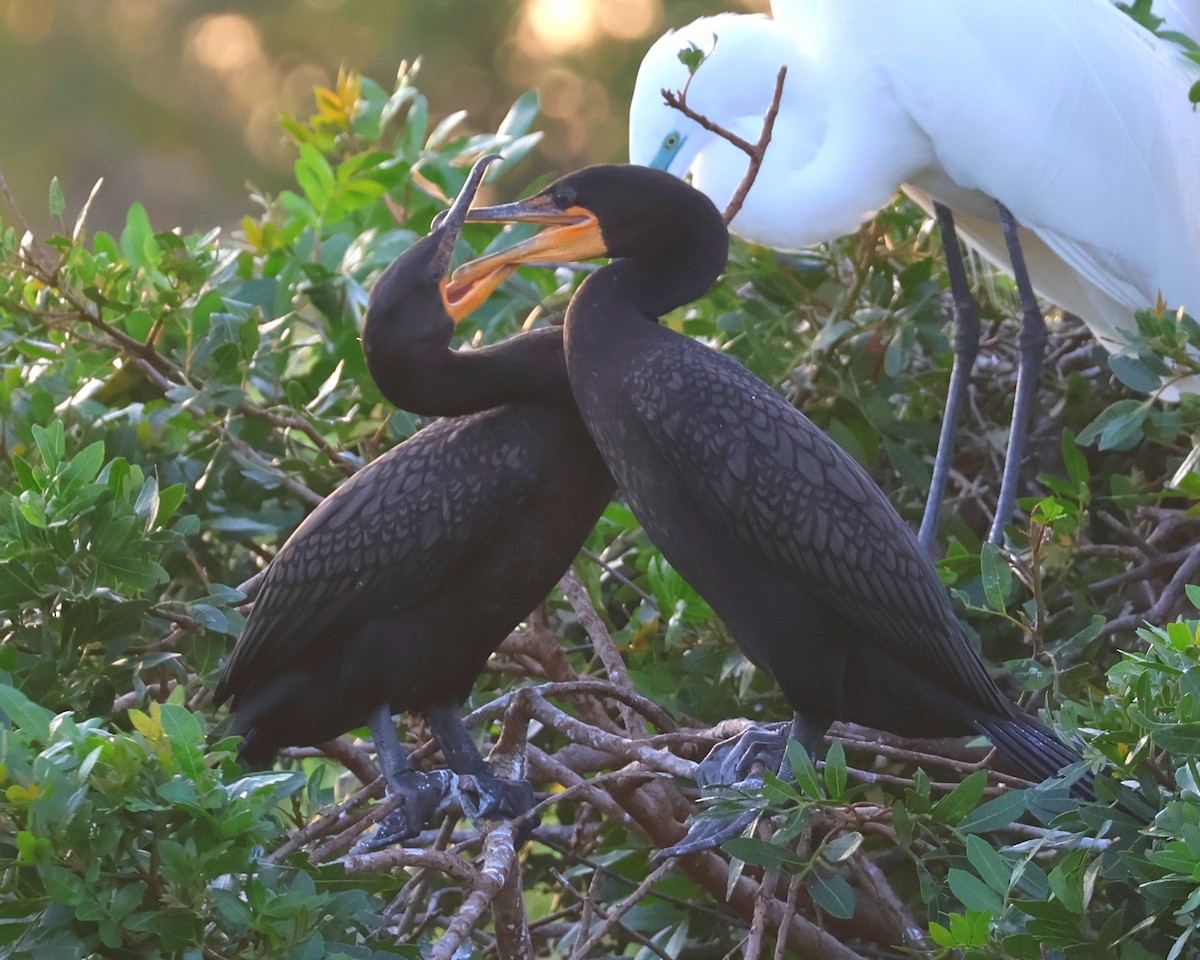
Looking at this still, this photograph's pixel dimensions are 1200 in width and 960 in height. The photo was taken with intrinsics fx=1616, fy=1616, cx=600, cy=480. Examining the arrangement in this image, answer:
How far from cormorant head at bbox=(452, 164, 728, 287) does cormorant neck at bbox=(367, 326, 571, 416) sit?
0.40 feet

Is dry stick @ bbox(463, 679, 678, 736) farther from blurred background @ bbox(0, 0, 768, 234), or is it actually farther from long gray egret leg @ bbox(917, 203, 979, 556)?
blurred background @ bbox(0, 0, 768, 234)

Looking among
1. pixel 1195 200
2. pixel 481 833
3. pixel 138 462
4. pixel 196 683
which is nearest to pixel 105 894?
pixel 481 833

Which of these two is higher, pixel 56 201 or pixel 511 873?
pixel 56 201

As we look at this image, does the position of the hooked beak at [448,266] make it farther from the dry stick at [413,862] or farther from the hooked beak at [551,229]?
the dry stick at [413,862]

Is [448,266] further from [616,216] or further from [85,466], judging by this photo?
[85,466]

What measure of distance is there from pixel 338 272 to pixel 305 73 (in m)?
6.64

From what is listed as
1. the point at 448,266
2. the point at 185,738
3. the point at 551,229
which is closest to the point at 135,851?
the point at 185,738

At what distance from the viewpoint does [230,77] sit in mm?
9469

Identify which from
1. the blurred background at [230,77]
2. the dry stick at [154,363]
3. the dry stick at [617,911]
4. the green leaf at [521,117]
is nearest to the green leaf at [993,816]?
the dry stick at [617,911]

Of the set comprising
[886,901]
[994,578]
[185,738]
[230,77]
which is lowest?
[886,901]

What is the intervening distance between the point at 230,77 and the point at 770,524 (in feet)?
27.3

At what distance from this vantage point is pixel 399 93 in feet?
9.96

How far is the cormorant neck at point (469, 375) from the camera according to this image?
2.00 metres

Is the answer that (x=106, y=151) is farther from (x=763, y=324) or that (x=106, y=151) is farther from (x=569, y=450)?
(x=569, y=450)
